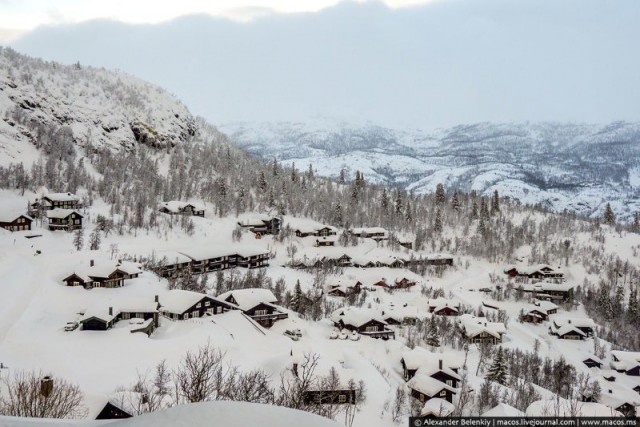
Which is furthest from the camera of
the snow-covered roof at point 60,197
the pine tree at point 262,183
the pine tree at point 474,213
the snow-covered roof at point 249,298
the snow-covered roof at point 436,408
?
the pine tree at point 474,213

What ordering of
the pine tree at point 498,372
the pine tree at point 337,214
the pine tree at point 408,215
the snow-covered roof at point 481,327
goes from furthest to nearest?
the pine tree at point 408,215 < the pine tree at point 337,214 < the snow-covered roof at point 481,327 < the pine tree at point 498,372

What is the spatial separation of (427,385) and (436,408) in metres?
5.43

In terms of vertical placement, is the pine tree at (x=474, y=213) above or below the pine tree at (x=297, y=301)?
above

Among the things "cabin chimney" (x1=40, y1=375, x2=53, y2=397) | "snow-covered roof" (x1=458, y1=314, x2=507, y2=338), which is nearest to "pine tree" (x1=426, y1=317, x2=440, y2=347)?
"snow-covered roof" (x1=458, y1=314, x2=507, y2=338)

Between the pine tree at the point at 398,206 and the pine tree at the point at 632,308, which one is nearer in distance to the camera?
the pine tree at the point at 632,308

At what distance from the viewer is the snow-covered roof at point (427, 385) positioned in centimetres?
4700

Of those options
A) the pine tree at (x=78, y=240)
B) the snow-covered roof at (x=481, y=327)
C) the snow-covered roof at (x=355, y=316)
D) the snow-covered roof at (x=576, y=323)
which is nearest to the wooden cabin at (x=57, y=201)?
the pine tree at (x=78, y=240)

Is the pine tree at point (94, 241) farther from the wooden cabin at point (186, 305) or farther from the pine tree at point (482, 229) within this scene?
the pine tree at point (482, 229)

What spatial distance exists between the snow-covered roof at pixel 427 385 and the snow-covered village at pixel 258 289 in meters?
0.28

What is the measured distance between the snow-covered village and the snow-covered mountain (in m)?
0.88

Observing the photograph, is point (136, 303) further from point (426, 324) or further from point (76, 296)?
point (426, 324)

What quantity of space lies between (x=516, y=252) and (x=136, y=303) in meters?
122

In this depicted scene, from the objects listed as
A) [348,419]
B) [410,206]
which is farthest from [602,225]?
[348,419]

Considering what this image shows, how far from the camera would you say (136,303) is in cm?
5200
